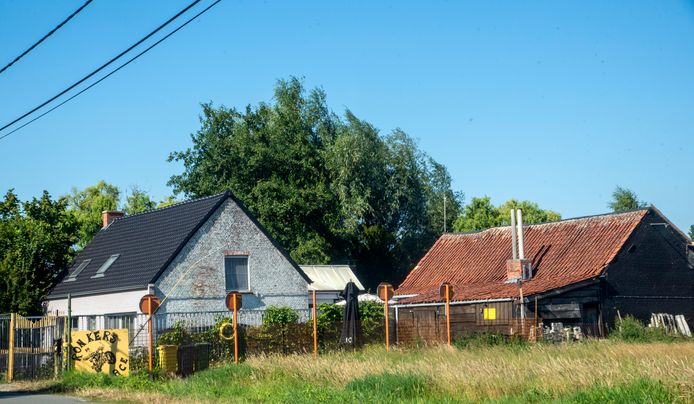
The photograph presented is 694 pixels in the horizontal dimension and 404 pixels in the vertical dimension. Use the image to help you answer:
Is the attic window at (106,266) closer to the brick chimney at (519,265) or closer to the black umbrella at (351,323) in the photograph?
the black umbrella at (351,323)

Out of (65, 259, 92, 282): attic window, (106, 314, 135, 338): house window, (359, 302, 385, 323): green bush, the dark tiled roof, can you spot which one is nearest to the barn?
(359, 302, 385, 323): green bush

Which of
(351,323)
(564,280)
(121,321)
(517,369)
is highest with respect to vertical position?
(564,280)

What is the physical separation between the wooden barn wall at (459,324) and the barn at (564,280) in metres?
0.04

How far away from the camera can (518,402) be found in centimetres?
1516

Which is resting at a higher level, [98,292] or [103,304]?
[98,292]

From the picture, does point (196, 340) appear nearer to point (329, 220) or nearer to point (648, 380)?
point (648, 380)

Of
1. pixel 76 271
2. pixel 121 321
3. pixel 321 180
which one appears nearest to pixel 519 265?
pixel 121 321

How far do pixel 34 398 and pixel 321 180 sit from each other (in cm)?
4347

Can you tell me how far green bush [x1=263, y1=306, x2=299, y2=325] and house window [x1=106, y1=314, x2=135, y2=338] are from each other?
5.04m

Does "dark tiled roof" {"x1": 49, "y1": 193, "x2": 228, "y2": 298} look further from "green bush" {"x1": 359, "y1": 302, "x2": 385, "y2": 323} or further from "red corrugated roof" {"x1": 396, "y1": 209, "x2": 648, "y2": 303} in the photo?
"red corrugated roof" {"x1": 396, "y1": 209, "x2": 648, "y2": 303}

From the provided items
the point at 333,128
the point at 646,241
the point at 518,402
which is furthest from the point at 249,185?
the point at 518,402

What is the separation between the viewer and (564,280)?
120ft

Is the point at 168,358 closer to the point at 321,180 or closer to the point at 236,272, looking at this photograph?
the point at 236,272

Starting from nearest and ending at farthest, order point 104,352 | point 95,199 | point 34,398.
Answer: point 34,398
point 104,352
point 95,199
